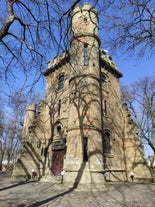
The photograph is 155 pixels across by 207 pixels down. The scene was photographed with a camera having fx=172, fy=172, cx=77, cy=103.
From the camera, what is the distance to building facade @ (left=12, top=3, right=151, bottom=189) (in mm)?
12227

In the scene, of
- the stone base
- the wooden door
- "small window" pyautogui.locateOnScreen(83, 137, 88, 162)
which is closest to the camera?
the stone base

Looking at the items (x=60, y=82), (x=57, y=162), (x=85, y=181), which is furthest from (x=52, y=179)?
(x=60, y=82)

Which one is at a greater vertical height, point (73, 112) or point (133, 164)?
point (73, 112)

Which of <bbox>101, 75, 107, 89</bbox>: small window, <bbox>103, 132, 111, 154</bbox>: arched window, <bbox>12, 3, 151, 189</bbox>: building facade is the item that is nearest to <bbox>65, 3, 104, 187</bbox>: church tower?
<bbox>12, 3, 151, 189</bbox>: building facade

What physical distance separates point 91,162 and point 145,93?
12853mm

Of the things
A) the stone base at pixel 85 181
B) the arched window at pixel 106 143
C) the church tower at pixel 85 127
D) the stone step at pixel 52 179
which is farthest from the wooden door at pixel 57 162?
the arched window at pixel 106 143

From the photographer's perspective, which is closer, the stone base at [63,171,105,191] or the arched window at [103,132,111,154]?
the stone base at [63,171,105,191]

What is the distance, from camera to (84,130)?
12766 millimetres

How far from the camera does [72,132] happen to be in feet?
42.9

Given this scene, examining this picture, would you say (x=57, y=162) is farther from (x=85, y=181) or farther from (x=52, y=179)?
(x=85, y=181)

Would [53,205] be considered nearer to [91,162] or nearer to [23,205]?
[23,205]

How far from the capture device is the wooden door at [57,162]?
1520 centimetres

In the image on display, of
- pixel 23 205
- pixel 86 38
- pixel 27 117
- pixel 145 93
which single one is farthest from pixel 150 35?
pixel 27 117

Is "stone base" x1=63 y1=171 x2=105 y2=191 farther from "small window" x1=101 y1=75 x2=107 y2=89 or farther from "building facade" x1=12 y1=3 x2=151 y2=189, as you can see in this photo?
"small window" x1=101 y1=75 x2=107 y2=89
